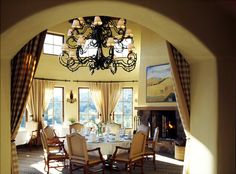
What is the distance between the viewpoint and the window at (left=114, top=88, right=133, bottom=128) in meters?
11.8

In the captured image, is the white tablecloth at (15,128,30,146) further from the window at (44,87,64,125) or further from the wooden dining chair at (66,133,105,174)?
the wooden dining chair at (66,133,105,174)

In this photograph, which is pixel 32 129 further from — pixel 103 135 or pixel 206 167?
pixel 206 167

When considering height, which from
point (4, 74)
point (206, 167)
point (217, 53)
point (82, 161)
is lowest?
point (82, 161)

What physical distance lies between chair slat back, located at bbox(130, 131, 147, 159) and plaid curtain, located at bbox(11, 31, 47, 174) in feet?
8.36

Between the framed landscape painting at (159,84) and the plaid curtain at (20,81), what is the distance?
5543 mm

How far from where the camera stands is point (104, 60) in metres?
5.85

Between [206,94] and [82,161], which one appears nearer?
[206,94]

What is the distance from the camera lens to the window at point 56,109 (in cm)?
1072

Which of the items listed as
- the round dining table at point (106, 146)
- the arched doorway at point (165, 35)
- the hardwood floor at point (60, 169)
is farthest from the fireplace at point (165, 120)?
the arched doorway at point (165, 35)

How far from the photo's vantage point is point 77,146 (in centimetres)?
546

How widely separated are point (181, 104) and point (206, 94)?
0.52 metres

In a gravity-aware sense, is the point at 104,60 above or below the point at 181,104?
above

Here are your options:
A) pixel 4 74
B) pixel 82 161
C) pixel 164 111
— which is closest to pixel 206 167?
pixel 82 161

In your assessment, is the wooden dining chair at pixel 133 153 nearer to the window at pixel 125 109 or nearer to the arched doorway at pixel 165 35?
the arched doorway at pixel 165 35
